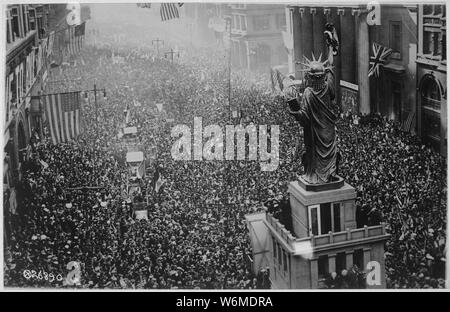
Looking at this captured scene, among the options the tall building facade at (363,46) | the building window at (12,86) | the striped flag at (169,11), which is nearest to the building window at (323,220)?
the tall building facade at (363,46)

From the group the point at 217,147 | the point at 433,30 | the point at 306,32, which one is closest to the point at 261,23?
the point at 306,32

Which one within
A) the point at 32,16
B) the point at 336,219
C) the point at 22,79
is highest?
the point at 32,16

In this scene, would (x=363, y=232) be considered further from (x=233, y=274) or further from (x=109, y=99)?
(x=109, y=99)

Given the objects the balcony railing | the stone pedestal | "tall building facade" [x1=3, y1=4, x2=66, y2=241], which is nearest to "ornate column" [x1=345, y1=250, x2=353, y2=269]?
the balcony railing

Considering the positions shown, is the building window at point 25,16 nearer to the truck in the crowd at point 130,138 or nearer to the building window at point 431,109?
the truck in the crowd at point 130,138

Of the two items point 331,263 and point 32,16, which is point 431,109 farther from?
point 32,16
